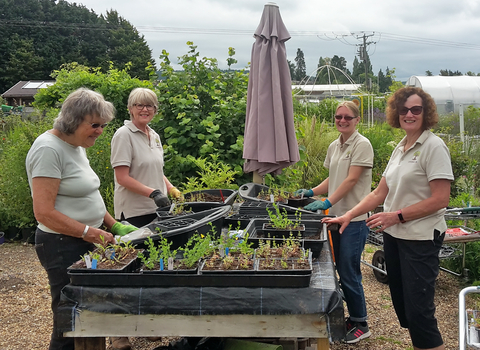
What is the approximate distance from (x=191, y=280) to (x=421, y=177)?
1425 millimetres

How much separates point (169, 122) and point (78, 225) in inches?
142

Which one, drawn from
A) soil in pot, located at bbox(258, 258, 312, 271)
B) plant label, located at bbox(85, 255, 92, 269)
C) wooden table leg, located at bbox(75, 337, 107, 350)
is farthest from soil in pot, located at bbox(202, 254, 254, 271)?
wooden table leg, located at bbox(75, 337, 107, 350)

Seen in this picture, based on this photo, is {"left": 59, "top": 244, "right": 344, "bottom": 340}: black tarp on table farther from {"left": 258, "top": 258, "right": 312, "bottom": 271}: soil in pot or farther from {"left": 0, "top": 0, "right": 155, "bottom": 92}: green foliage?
{"left": 0, "top": 0, "right": 155, "bottom": 92}: green foliage

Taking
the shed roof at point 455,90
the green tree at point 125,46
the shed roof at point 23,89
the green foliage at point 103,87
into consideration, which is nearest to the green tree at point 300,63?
the green tree at point 125,46

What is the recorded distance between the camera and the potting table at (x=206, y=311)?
1.86 meters

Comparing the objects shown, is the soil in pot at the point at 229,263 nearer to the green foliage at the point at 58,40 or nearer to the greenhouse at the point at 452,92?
the greenhouse at the point at 452,92

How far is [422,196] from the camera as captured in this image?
2391 millimetres

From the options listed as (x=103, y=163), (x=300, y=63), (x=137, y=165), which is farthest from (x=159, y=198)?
(x=300, y=63)

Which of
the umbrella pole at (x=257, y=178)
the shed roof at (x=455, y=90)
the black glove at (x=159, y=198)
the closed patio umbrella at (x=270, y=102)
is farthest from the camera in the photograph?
the shed roof at (x=455, y=90)

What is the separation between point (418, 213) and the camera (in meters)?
2.34

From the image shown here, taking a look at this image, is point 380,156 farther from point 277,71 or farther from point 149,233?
point 149,233

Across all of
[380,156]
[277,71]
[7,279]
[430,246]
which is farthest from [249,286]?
[380,156]

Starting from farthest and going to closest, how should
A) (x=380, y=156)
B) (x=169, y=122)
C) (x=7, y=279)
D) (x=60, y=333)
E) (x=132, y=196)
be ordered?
(x=380, y=156)
(x=169, y=122)
(x=7, y=279)
(x=132, y=196)
(x=60, y=333)

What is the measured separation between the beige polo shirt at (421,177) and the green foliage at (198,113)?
300 centimetres
